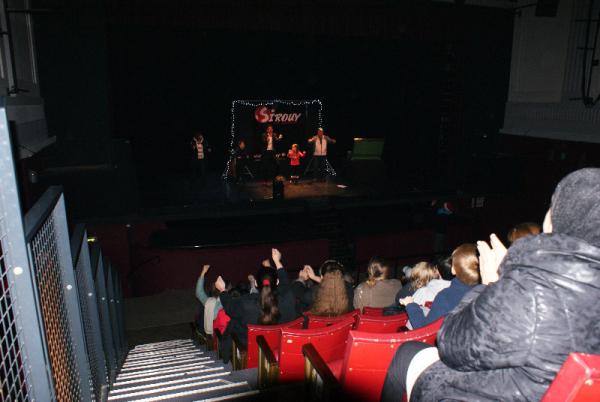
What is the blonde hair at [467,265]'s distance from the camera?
94.8 inches

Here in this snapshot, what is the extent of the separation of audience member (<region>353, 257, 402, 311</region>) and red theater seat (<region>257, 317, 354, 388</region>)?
1112 mm

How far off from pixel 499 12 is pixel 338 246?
7.22 meters

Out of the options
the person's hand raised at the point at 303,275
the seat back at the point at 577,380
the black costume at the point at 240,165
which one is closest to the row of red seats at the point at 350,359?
the seat back at the point at 577,380

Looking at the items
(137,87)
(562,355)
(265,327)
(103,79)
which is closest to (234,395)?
(265,327)

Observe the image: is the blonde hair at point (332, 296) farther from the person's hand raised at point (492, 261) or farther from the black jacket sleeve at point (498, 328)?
the black jacket sleeve at point (498, 328)

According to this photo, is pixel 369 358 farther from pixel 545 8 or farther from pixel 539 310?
pixel 545 8

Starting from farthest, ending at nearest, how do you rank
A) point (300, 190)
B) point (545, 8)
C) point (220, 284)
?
point (300, 190)
point (545, 8)
point (220, 284)

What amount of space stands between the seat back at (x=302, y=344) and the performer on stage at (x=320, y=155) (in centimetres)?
851

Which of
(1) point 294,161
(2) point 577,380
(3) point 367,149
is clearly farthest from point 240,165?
(2) point 577,380

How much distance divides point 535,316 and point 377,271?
9.47ft

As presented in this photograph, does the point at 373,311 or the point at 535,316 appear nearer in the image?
the point at 535,316

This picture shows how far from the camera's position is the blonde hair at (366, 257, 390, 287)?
387cm

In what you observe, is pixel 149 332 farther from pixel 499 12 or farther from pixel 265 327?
pixel 499 12

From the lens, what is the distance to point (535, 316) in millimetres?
1020
